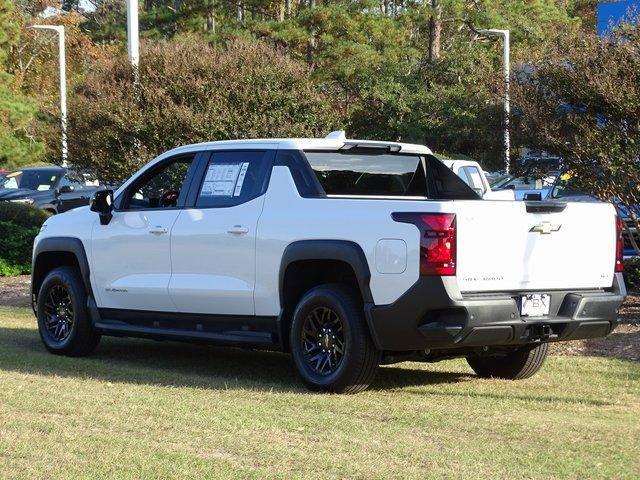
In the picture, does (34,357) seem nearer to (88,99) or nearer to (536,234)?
(536,234)

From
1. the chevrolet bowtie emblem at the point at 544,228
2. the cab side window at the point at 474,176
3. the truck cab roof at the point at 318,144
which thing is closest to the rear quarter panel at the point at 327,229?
the truck cab roof at the point at 318,144

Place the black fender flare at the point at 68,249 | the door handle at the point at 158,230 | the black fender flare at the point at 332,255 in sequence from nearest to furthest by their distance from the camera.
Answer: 1. the black fender flare at the point at 332,255
2. the door handle at the point at 158,230
3. the black fender flare at the point at 68,249

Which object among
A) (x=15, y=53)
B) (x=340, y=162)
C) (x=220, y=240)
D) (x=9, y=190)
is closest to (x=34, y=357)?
(x=220, y=240)

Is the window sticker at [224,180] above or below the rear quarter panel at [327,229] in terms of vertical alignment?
above

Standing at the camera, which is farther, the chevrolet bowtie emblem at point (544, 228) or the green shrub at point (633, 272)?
the green shrub at point (633, 272)

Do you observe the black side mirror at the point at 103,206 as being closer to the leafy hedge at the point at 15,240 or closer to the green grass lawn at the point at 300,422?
the green grass lawn at the point at 300,422

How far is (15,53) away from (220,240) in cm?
5259

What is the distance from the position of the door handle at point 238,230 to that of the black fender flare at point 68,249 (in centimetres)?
190

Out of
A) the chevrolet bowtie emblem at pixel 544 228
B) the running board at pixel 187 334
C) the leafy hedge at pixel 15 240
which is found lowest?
the leafy hedge at pixel 15 240

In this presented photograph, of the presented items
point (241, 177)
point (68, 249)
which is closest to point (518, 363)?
point (241, 177)

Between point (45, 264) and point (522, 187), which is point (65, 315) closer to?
point (45, 264)

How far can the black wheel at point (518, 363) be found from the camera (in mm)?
10008

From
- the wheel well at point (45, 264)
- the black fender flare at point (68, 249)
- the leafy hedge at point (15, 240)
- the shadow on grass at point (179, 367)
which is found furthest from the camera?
the leafy hedge at point (15, 240)

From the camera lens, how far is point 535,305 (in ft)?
29.2
